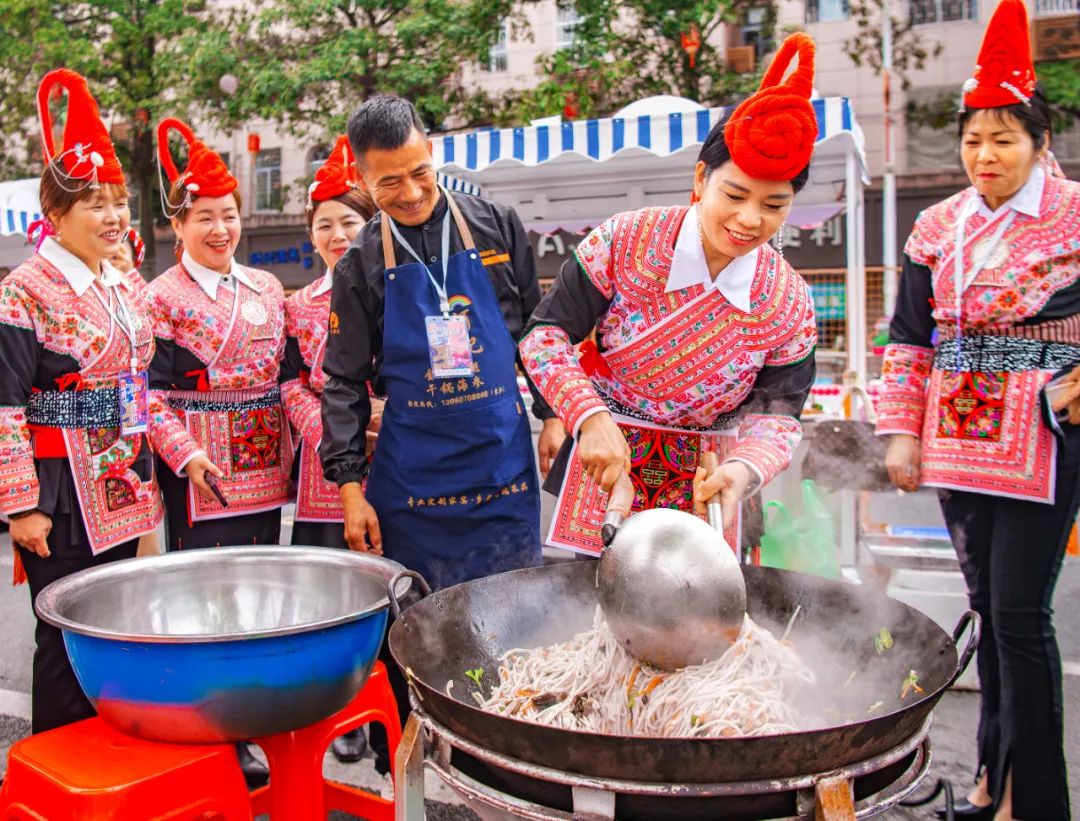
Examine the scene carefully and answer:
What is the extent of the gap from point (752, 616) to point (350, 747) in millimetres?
1761

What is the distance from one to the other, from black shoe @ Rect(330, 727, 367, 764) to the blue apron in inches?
37.6

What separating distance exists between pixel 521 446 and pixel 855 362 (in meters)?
4.85

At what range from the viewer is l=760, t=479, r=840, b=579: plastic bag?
12.9ft

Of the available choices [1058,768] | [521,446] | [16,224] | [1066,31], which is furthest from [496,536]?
[1066,31]

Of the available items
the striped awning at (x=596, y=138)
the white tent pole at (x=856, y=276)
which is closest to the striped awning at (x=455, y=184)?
the striped awning at (x=596, y=138)

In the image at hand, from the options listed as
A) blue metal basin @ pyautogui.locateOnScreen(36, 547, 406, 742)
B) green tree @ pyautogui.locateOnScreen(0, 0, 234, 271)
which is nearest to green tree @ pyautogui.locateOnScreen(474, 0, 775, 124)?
green tree @ pyautogui.locateOnScreen(0, 0, 234, 271)

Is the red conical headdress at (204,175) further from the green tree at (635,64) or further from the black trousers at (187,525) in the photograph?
the green tree at (635,64)

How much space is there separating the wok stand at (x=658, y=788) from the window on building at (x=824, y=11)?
1787 cm

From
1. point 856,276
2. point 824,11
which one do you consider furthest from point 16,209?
point 824,11

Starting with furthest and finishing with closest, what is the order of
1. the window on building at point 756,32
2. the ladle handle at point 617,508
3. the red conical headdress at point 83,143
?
the window on building at point 756,32 → the red conical headdress at point 83,143 → the ladle handle at point 617,508

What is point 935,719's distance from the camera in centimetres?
337

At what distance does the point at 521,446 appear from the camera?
2.63m

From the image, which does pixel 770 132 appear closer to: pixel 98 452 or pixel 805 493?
pixel 98 452

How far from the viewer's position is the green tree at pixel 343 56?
1383 centimetres
